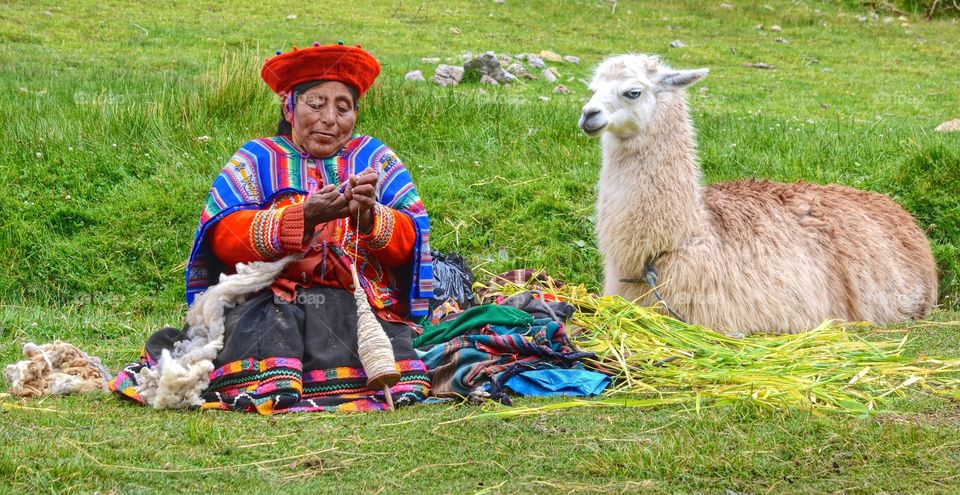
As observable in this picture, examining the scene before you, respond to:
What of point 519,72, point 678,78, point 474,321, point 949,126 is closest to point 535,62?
point 519,72

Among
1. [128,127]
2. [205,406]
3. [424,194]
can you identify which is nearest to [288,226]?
[205,406]

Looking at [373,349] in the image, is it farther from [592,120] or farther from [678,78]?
[678,78]

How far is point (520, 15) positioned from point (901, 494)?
15.7 meters

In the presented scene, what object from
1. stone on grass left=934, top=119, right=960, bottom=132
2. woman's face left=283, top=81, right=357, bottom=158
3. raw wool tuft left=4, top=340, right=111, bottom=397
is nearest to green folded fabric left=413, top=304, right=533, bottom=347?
woman's face left=283, top=81, right=357, bottom=158

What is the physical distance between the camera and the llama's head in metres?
5.23

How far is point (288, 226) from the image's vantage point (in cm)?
414

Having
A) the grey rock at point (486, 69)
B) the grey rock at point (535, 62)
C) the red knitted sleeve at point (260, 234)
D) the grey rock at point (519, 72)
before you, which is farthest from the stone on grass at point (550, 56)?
the red knitted sleeve at point (260, 234)

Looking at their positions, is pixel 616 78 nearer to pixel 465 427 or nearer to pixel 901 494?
pixel 465 427

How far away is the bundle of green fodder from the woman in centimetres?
85

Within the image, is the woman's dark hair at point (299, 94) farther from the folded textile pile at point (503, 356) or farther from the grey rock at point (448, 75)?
the grey rock at point (448, 75)

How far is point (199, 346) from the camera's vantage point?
4195 millimetres

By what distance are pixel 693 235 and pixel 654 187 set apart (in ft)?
1.06

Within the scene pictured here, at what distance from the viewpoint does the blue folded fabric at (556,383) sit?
4.08 meters

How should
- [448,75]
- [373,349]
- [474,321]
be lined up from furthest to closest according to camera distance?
[448,75] → [474,321] → [373,349]
